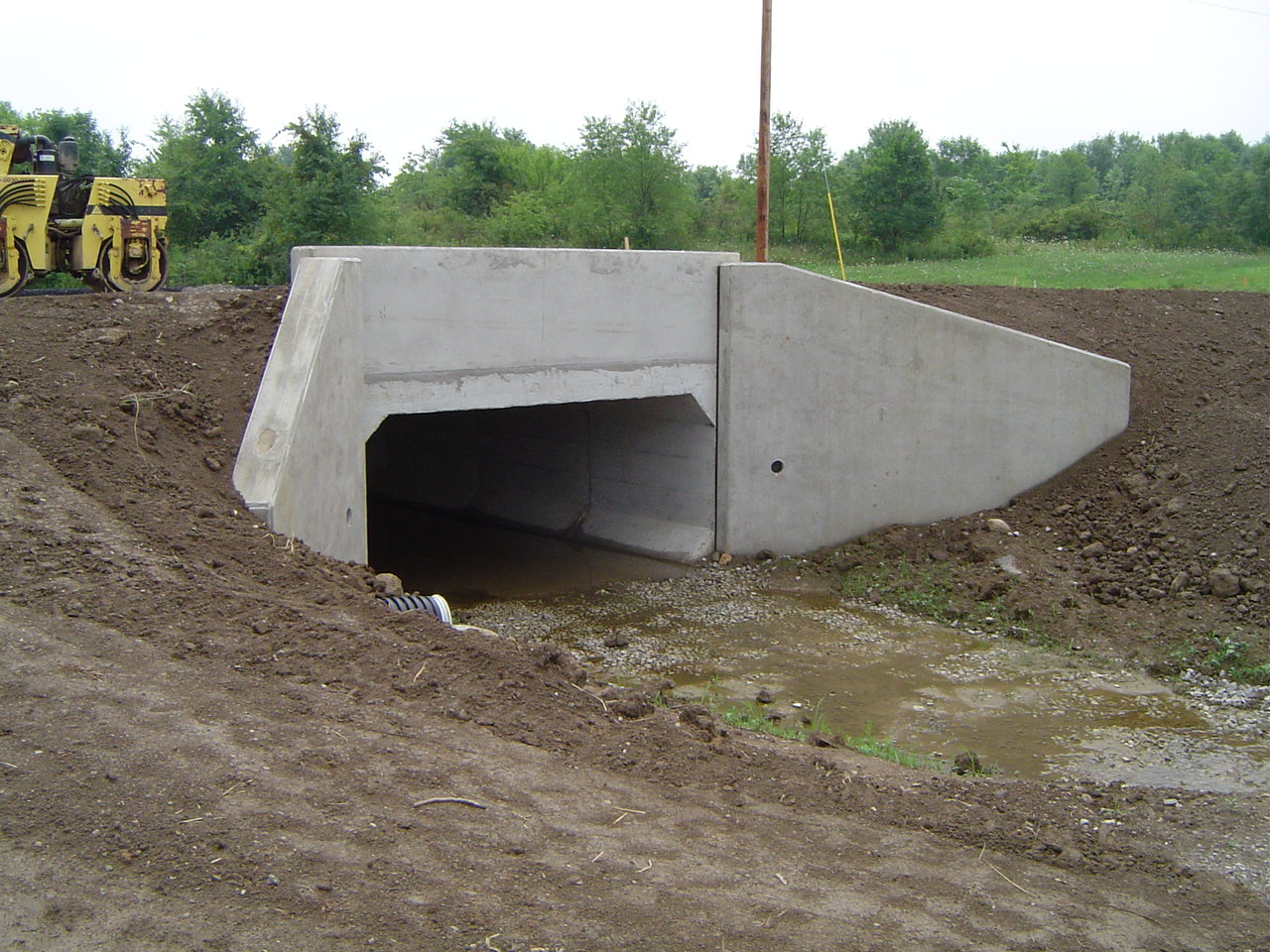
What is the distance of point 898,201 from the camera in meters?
28.1

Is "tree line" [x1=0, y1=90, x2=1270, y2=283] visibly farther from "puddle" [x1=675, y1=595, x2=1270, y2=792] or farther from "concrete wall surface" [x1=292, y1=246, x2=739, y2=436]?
"puddle" [x1=675, y1=595, x2=1270, y2=792]

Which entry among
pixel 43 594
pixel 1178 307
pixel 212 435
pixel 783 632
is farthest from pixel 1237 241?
pixel 43 594

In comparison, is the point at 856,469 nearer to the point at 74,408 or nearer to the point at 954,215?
the point at 74,408

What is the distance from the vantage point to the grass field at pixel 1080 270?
66.1ft

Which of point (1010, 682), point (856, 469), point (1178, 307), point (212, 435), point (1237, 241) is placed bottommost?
point (1010, 682)

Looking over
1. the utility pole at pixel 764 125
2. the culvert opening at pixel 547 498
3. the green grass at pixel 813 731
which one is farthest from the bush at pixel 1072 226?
the green grass at pixel 813 731

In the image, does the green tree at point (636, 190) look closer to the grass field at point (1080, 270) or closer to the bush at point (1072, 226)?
the grass field at point (1080, 270)

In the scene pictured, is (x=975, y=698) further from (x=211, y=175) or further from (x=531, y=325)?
(x=211, y=175)

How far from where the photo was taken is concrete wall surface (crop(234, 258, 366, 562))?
27.0ft

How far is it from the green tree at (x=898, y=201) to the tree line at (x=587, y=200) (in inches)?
1.4

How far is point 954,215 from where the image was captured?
37.2 meters

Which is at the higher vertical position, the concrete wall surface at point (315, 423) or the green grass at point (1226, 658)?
the concrete wall surface at point (315, 423)

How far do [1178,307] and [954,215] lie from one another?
847 inches

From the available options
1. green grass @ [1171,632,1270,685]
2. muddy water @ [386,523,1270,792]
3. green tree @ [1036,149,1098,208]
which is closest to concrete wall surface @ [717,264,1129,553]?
muddy water @ [386,523,1270,792]
